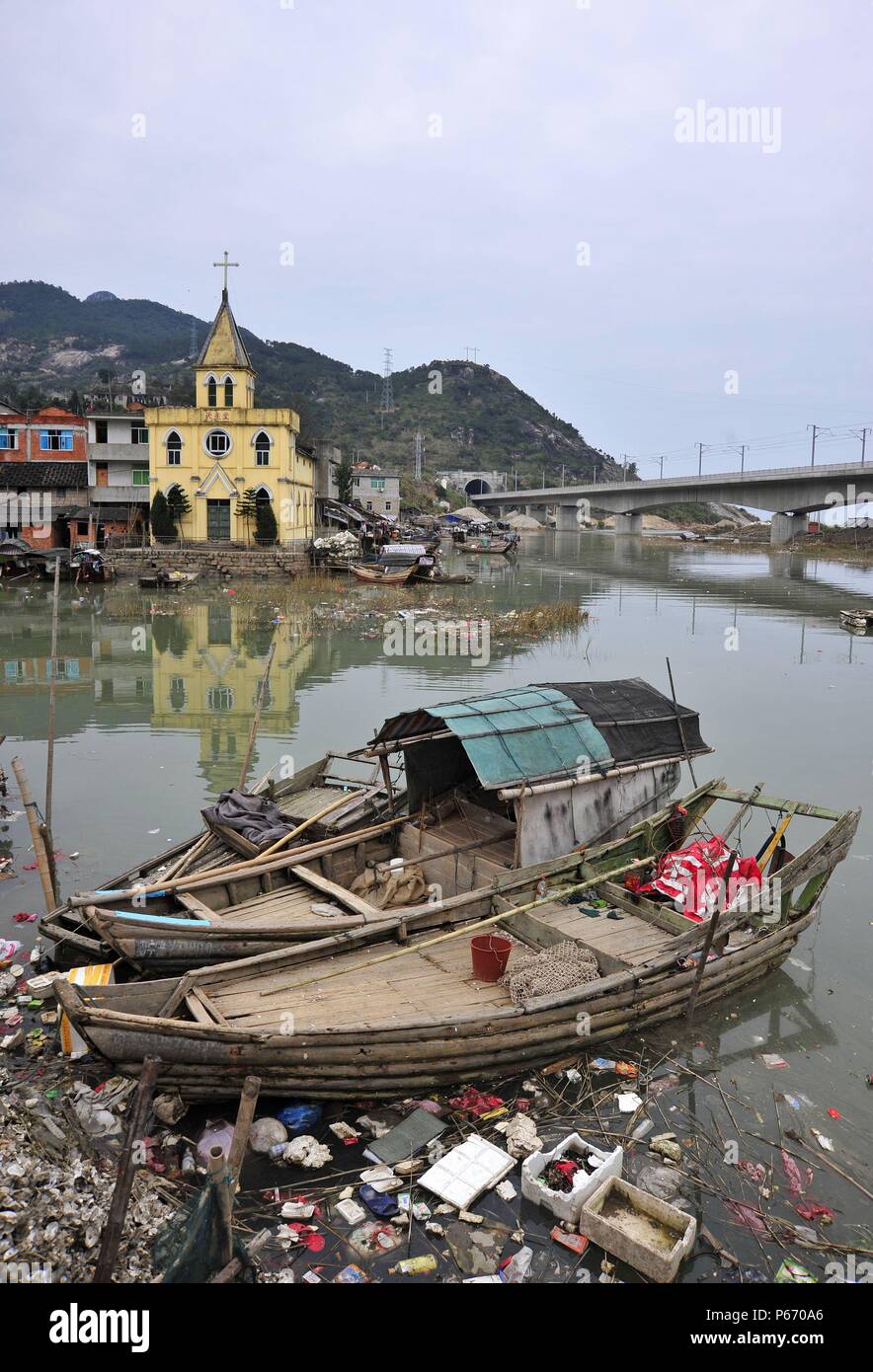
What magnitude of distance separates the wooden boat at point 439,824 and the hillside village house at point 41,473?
118 ft

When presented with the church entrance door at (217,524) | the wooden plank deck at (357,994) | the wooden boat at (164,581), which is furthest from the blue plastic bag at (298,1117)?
the church entrance door at (217,524)

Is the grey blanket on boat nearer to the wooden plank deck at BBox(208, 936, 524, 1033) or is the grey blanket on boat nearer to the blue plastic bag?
the wooden plank deck at BBox(208, 936, 524, 1033)

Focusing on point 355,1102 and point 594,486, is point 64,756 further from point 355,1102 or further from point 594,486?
point 594,486

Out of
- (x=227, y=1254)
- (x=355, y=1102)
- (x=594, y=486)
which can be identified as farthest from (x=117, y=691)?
(x=594, y=486)

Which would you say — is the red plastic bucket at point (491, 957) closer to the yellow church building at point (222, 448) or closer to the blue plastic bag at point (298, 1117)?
the blue plastic bag at point (298, 1117)

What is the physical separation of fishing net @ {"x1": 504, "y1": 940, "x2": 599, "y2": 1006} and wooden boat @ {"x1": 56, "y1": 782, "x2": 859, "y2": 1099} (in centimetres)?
4

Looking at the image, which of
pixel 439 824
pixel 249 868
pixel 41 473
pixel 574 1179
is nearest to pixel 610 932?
pixel 439 824

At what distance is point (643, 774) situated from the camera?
1008 cm

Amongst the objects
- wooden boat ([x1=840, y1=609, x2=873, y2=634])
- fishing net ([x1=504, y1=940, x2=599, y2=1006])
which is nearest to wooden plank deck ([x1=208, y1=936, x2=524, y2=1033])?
fishing net ([x1=504, y1=940, x2=599, y2=1006])

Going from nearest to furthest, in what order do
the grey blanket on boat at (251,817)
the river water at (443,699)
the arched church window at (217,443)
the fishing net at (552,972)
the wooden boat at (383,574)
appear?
the fishing net at (552,972) → the river water at (443,699) → the grey blanket on boat at (251,817) → the wooden boat at (383,574) → the arched church window at (217,443)

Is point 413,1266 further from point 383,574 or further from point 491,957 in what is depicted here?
point 383,574

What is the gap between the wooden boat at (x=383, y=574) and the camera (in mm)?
37500

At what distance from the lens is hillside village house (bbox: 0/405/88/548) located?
135ft
